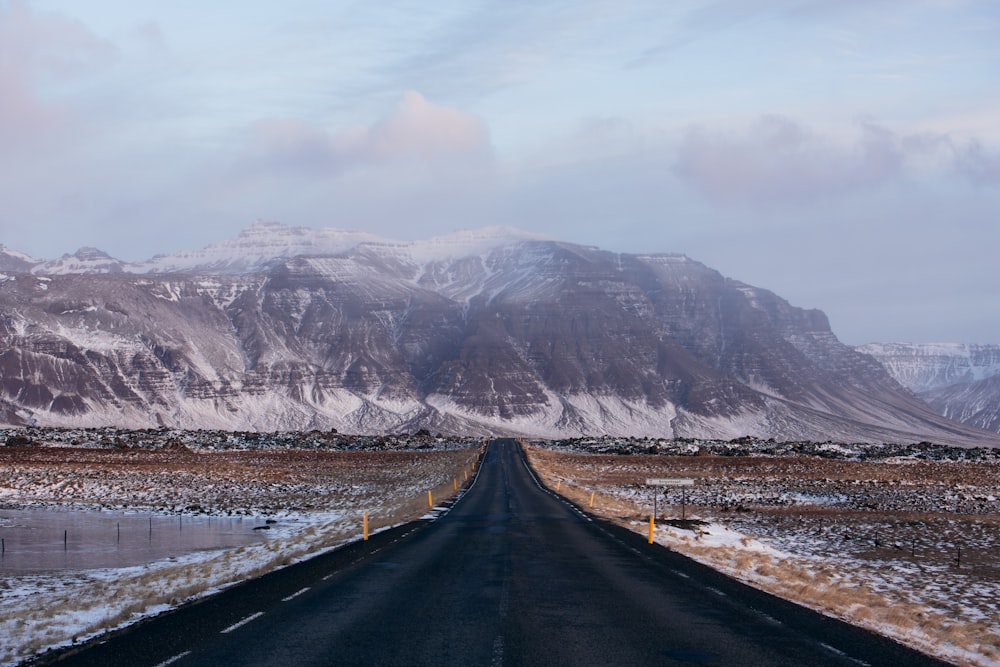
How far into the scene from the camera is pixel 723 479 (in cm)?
8238

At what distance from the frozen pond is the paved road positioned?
34.0 ft

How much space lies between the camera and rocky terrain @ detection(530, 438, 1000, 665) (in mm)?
19594

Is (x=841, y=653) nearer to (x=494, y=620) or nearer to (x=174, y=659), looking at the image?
(x=494, y=620)

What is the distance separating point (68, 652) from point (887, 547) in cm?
3140

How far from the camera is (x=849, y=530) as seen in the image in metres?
43.3

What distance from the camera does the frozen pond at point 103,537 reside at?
3173cm

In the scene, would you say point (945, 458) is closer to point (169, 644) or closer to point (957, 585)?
point (957, 585)

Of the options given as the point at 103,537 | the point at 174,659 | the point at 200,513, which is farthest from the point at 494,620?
the point at 200,513

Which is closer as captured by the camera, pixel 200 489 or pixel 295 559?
pixel 295 559

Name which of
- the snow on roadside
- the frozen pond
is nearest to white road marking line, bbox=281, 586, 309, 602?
the snow on roadside

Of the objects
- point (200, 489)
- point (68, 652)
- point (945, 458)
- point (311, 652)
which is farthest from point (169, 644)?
point (945, 458)

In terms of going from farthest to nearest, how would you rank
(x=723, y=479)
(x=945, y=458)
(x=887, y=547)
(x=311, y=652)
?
(x=945, y=458) → (x=723, y=479) → (x=887, y=547) → (x=311, y=652)

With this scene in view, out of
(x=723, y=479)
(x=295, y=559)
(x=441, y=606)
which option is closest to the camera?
(x=441, y=606)

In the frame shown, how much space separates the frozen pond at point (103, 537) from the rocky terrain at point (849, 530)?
660 inches
